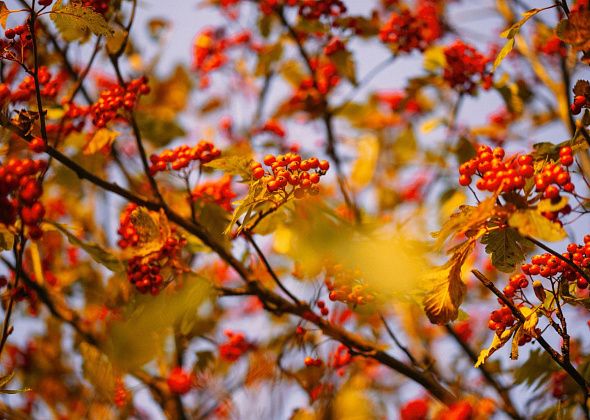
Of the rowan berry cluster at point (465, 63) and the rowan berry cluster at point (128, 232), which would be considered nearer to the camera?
the rowan berry cluster at point (128, 232)

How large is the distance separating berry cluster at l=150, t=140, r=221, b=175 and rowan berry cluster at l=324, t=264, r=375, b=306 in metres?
0.86

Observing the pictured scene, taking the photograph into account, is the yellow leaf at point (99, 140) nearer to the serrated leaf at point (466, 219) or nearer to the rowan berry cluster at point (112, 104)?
the rowan berry cluster at point (112, 104)

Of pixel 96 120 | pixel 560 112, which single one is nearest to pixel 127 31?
pixel 96 120

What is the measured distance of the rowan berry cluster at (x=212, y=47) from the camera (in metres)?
6.27

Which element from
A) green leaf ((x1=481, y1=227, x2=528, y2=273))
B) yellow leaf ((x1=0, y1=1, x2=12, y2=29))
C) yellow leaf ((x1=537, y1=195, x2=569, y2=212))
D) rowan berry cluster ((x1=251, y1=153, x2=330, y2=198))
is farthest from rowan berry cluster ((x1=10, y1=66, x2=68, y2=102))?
yellow leaf ((x1=537, y1=195, x2=569, y2=212))

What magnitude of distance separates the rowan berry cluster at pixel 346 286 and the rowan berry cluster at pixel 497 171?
2.74 ft

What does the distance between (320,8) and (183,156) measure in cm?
182

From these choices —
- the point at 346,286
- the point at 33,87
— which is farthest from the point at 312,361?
the point at 33,87

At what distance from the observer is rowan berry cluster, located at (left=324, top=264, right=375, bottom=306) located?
102 inches

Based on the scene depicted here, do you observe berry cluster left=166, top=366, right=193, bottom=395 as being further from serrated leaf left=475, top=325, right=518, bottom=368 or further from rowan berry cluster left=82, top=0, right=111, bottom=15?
rowan berry cluster left=82, top=0, right=111, bottom=15

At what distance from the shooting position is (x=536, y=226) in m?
1.62

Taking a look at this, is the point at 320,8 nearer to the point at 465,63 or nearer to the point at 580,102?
the point at 465,63

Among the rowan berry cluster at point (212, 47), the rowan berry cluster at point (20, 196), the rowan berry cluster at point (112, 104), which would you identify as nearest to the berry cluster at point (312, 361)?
the rowan berry cluster at point (20, 196)

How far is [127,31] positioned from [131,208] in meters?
0.95
